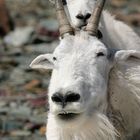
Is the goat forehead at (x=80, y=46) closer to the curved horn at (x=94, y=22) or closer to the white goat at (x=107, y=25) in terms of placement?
the curved horn at (x=94, y=22)

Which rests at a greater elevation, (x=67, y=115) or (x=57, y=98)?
(x=57, y=98)

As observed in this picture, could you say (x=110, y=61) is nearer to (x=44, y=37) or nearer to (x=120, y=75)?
(x=120, y=75)

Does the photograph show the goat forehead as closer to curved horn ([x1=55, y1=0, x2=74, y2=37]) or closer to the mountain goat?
the mountain goat

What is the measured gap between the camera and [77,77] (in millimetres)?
9391

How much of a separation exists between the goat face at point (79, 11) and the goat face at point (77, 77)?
1072 mm

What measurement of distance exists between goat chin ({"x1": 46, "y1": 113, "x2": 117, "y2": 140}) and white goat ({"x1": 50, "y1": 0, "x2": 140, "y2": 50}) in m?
1.54

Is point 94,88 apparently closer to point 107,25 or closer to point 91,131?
point 91,131

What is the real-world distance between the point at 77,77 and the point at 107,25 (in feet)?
8.47

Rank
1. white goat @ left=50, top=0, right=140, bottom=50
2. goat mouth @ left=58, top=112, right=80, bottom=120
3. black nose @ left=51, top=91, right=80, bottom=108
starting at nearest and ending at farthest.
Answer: black nose @ left=51, top=91, right=80, bottom=108 < goat mouth @ left=58, top=112, right=80, bottom=120 < white goat @ left=50, top=0, right=140, bottom=50

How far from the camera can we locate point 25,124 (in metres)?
15.5

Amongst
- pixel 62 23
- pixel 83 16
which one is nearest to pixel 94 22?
pixel 62 23

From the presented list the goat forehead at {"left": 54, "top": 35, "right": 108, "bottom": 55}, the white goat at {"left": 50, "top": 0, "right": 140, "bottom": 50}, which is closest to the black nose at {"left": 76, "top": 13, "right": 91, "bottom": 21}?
the white goat at {"left": 50, "top": 0, "right": 140, "bottom": 50}

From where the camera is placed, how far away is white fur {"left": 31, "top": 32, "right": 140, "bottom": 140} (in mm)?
9406


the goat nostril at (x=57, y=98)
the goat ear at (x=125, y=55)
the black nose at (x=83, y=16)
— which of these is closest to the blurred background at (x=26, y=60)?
the black nose at (x=83, y=16)
